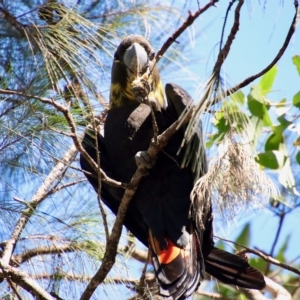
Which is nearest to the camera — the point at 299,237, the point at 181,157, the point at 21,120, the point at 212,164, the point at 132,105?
the point at 212,164

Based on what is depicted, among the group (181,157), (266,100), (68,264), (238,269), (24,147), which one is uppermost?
(266,100)

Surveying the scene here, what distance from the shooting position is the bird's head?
265 cm

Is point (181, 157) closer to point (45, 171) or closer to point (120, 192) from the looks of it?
point (120, 192)

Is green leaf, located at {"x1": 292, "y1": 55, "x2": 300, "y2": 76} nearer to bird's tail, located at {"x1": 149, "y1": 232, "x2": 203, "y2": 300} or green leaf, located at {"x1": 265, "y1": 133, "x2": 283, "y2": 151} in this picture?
green leaf, located at {"x1": 265, "y1": 133, "x2": 283, "y2": 151}

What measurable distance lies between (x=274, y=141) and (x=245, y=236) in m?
0.79

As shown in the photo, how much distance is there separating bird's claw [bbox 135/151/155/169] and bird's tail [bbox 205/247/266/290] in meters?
0.49

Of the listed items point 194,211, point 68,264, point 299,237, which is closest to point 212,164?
point 194,211

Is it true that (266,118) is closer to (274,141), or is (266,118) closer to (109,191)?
(274,141)

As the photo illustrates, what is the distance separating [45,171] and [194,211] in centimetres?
62

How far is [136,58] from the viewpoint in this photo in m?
2.65

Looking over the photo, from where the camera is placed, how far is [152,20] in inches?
123

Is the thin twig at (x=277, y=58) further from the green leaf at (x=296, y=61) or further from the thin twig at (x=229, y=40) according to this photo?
the green leaf at (x=296, y=61)

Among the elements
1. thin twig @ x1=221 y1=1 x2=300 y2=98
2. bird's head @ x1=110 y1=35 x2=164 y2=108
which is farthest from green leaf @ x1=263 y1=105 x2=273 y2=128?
thin twig @ x1=221 y1=1 x2=300 y2=98

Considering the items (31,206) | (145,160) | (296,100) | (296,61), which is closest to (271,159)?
(296,100)
